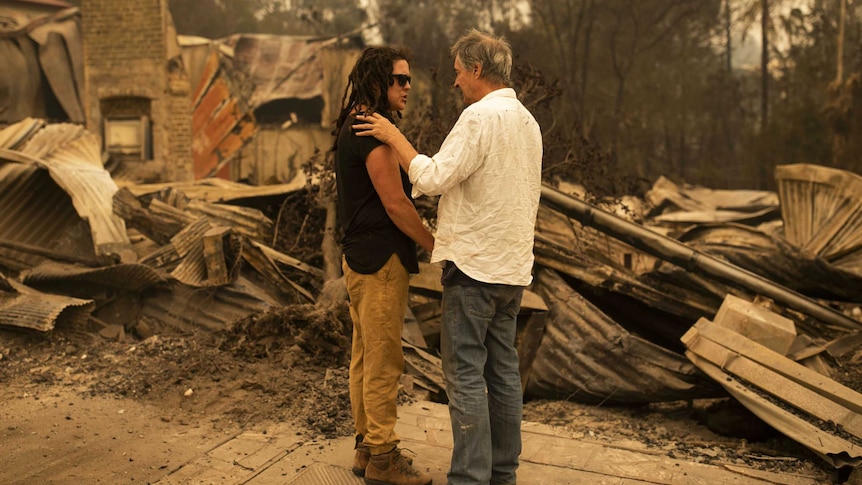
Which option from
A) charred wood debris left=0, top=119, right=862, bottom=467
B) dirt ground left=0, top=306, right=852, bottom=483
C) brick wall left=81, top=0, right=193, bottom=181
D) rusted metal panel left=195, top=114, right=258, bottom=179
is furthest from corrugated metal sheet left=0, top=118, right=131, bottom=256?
rusted metal panel left=195, top=114, right=258, bottom=179

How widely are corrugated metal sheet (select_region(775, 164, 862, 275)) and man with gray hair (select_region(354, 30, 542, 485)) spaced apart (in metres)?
4.73

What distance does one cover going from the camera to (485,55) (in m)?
3.05

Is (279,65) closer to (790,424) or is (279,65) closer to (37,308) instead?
(37,308)

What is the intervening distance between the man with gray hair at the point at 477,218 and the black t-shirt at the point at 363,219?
0.15m

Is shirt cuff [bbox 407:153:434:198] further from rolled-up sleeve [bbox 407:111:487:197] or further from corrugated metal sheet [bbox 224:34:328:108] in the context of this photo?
corrugated metal sheet [bbox 224:34:328:108]

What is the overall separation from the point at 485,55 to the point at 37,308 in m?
4.30

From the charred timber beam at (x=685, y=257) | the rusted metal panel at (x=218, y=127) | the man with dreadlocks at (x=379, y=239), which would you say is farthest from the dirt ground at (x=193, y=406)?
the rusted metal panel at (x=218, y=127)

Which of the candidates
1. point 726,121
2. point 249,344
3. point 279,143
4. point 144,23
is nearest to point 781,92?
point 726,121

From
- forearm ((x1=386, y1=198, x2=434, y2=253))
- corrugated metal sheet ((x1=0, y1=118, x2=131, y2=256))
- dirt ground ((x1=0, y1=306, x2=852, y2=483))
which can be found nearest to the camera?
forearm ((x1=386, y1=198, x2=434, y2=253))

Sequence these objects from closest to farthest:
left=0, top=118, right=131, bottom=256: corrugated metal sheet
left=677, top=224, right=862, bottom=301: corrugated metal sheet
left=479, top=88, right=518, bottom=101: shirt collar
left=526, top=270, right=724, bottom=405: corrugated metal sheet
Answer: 1. left=479, top=88, right=518, bottom=101: shirt collar
2. left=526, top=270, right=724, bottom=405: corrugated metal sheet
3. left=677, top=224, right=862, bottom=301: corrugated metal sheet
4. left=0, top=118, right=131, bottom=256: corrugated metal sheet

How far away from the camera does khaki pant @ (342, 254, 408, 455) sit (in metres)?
3.23

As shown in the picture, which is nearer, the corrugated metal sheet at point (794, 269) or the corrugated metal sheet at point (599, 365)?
the corrugated metal sheet at point (599, 365)

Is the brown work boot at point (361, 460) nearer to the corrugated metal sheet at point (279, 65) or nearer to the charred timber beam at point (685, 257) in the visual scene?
the charred timber beam at point (685, 257)

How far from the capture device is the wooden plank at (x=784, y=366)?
13.9 feet
